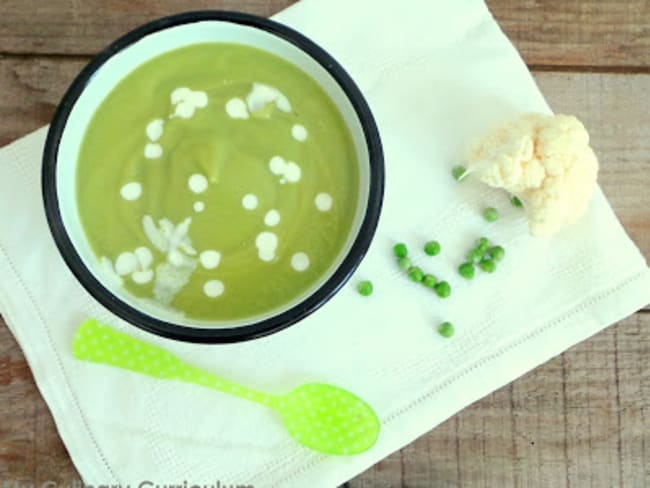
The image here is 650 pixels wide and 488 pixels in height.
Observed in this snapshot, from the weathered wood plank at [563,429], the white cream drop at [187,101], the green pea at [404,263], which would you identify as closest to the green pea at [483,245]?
the green pea at [404,263]

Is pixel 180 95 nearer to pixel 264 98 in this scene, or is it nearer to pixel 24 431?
pixel 264 98

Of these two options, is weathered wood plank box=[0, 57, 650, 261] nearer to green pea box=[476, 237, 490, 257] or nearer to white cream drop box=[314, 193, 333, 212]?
green pea box=[476, 237, 490, 257]

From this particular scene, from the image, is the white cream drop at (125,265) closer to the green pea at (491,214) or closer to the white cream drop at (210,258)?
the white cream drop at (210,258)

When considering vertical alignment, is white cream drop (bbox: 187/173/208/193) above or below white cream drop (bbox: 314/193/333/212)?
above

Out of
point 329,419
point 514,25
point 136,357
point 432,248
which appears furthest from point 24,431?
point 514,25

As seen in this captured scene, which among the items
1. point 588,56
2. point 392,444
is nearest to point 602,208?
point 588,56

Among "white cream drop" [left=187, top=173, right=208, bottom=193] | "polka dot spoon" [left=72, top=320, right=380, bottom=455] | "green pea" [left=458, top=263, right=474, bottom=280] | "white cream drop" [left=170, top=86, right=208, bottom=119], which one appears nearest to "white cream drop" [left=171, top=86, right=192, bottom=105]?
"white cream drop" [left=170, top=86, right=208, bottom=119]
